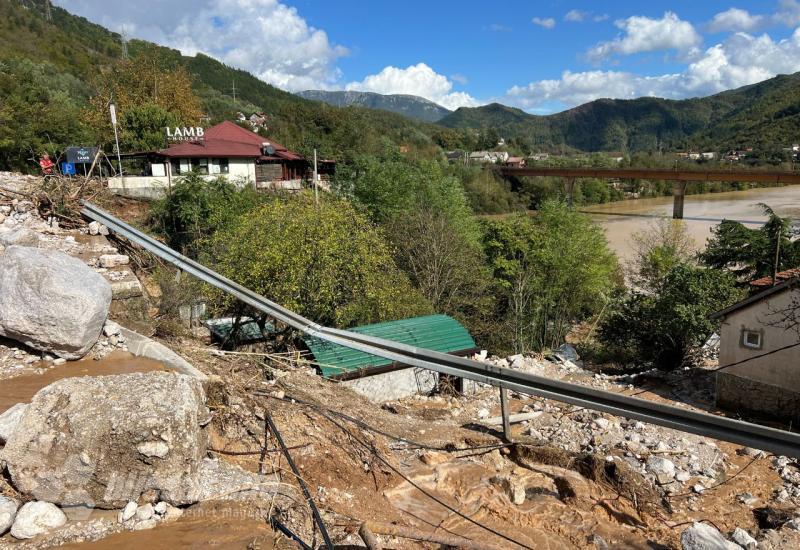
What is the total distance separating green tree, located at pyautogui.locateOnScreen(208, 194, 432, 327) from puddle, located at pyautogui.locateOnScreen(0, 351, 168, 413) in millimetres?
5505

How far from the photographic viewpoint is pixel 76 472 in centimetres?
347

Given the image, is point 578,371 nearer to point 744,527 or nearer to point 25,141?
point 744,527

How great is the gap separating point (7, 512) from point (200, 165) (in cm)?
2865

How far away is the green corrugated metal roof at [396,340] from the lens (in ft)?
37.9

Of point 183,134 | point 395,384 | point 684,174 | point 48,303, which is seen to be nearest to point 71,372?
point 48,303

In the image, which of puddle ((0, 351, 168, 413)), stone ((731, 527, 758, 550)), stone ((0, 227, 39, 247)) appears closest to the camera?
puddle ((0, 351, 168, 413))

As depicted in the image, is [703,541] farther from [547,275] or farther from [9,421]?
[547,275]

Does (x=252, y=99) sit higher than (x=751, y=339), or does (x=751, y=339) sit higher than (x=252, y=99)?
(x=252, y=99)

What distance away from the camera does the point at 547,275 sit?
83.4 ft

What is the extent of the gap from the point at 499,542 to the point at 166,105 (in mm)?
39004

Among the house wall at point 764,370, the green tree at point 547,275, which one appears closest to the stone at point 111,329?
the house wall at point 764,370

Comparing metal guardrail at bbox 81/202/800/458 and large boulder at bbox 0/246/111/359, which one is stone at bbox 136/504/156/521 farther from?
large boulder at bbox 0/246/111/359

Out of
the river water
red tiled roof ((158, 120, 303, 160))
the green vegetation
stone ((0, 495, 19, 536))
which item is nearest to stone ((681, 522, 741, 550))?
Result: stone ((0, 495, 19, 536))

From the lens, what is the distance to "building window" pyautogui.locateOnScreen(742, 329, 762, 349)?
1427 cm
